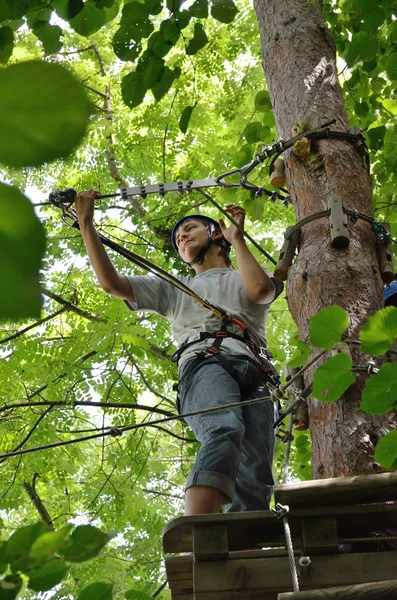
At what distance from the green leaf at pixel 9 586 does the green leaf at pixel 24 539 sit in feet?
0.05

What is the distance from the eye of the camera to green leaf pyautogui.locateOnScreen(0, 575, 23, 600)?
1.70ft

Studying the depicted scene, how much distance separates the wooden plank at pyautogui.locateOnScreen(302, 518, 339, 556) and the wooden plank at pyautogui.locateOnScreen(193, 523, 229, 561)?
183 millimetres

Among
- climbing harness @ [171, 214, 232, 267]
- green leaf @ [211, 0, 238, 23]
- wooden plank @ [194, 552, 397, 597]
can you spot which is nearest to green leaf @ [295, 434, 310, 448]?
climbing harness @ [171, 214, 232, 267]

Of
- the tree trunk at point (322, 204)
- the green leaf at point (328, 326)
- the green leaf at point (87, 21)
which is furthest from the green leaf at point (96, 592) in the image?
the green leaf at point (87, 21)

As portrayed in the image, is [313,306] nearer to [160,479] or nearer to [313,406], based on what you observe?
[313,406]

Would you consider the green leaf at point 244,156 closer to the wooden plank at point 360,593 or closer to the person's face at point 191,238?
the person's face at point 191,238

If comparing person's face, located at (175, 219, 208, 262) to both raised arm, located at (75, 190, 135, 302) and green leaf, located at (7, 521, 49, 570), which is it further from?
green leaf, located at (7, 521, 49, 570)

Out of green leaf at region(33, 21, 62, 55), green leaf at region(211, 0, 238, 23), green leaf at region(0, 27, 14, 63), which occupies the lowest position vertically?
green leaf at region(0, 27, 14, 63)

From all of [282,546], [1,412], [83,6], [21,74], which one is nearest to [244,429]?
[282,546]

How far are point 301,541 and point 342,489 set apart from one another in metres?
0.21

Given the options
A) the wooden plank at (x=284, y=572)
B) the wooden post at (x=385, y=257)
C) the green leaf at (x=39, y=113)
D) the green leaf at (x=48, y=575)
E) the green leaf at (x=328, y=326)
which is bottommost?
the green leaf at (x=48, y=575)

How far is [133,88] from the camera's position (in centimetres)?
283

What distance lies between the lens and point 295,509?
1.62 m

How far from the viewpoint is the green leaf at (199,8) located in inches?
116
